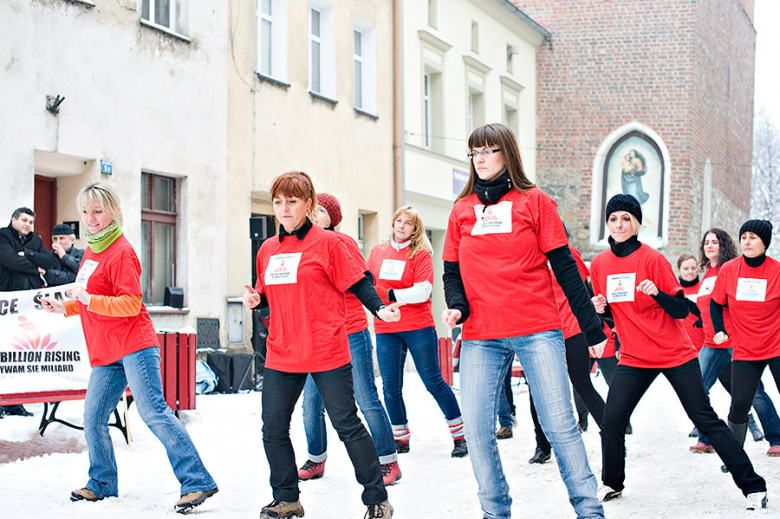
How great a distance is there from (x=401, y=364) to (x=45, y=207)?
653 centimetres

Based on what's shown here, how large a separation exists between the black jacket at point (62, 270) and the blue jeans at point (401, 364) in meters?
3.80

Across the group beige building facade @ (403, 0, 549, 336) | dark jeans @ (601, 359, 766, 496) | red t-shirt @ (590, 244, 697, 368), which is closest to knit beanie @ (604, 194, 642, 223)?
red t-shirt @ (590, 244, 697, 368)

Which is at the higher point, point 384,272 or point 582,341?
point 384,272

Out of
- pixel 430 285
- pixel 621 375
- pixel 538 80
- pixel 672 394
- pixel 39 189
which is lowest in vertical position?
pixel 672 394

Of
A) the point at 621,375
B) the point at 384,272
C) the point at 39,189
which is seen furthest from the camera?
the point at 39,189

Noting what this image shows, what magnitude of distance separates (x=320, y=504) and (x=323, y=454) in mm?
946

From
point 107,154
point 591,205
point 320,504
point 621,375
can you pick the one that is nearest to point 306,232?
point 320,504

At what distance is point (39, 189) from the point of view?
1245 centimetres

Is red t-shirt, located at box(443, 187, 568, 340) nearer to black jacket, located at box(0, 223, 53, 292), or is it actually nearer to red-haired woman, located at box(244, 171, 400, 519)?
red-haired woman, located at box(244, 171, 400, 519)

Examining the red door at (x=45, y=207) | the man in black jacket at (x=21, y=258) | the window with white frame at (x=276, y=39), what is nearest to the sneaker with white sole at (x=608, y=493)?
the man in black jacket at (x=21, y=258)

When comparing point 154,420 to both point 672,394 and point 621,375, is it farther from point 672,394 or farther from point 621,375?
point 672,394

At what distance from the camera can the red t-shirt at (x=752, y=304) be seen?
6.83 meters

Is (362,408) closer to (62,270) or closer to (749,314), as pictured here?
(749,314)

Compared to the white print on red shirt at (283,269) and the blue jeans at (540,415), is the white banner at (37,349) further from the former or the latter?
the blue jeans at (540,415)
